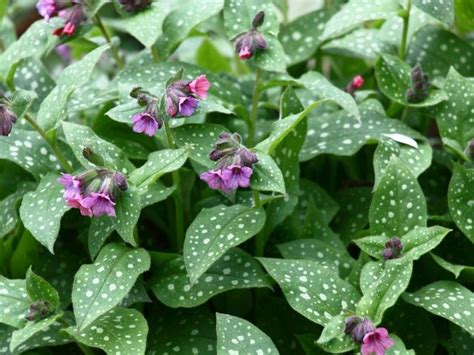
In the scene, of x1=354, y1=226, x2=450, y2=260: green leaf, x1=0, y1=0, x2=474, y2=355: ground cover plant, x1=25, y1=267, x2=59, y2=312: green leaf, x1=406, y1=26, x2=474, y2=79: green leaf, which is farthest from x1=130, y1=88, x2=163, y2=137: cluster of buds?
x1=406, y1=26, x2=474, y2=79: green leaf

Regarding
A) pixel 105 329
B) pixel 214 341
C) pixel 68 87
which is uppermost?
pixel 68 87

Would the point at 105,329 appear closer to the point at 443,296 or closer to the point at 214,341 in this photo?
the point at 214,341

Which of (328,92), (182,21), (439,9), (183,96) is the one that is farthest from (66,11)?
(439,9)

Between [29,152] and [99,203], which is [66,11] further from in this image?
[99,203]

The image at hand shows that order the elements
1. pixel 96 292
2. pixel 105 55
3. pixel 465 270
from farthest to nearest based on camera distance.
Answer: pixel 105 55 → pixel 465 270 → pixel 96 292

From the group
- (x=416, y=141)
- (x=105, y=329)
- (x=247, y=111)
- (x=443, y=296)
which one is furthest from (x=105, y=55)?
(x=443, y=296)

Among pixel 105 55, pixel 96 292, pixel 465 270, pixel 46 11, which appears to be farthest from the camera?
pixel 105 55

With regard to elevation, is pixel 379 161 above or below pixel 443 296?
above

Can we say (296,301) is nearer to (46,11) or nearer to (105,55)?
(46,11)

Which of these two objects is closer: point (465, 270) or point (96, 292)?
point (96, 292)
